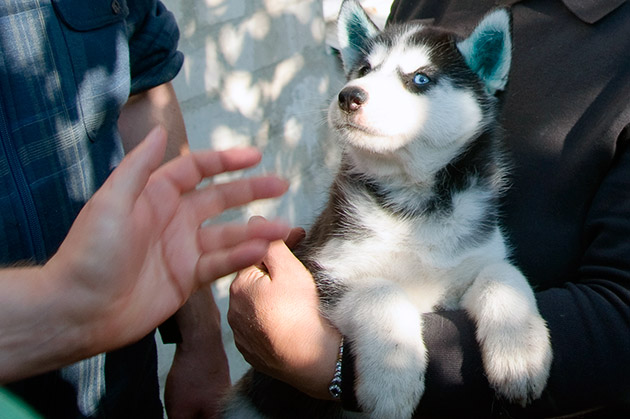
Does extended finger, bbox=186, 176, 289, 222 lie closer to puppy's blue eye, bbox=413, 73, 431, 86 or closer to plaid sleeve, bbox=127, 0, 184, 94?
puppy's blue eye, bbox=413, 73, 431, 86

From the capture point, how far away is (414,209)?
193cm

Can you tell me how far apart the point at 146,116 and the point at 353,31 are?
2.65ft

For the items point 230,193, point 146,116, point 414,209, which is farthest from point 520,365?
point 146,116

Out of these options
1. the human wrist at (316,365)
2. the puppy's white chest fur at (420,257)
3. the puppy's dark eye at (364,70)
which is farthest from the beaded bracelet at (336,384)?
the puppy's dark eye at (364,70)

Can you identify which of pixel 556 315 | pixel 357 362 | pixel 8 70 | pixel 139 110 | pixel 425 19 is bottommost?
pixel 357 362

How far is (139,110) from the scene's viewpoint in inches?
87.2

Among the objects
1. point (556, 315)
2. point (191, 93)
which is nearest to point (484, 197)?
point (556, 315)

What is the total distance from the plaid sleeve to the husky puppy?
64 centimetres

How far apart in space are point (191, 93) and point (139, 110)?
1.36 m

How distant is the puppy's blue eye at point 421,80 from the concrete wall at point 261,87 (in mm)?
1150

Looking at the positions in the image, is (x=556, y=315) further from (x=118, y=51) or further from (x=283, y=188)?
(x=118, y=51)

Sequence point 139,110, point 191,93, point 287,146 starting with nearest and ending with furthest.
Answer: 1. point 139,110
2. point 191,93
3. point 287,146

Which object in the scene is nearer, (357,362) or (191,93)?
(357,362)

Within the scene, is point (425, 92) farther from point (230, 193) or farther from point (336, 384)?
point (336, 384)
